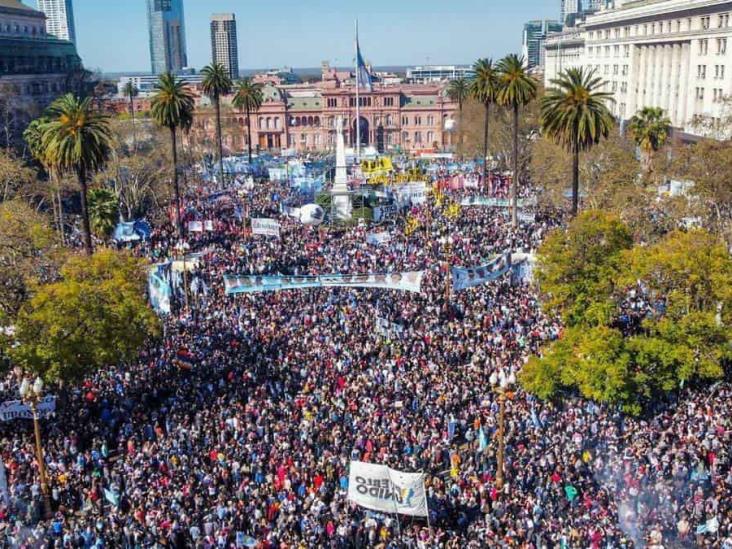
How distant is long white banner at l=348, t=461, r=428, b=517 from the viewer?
21984mm

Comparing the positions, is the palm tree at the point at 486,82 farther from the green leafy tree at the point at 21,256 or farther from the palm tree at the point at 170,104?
the green leafy tree at the point at 21,256

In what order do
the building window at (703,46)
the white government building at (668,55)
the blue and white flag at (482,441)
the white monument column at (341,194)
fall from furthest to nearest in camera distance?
the building window at (703,46) < the white government building at (668,55) < the white monument column at (341,194) < the blue and white flag at (482,441)

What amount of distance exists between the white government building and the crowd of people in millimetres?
28400

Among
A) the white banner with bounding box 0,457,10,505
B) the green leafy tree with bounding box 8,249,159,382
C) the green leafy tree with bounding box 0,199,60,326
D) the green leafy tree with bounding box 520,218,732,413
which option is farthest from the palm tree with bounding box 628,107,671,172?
the white banner with bounding box 0,457,10,505

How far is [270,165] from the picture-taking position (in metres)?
94.9

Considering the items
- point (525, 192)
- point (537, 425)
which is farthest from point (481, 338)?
point (525, 192)

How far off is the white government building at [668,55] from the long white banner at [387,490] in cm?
3764

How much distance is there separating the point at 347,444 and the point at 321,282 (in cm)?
1450

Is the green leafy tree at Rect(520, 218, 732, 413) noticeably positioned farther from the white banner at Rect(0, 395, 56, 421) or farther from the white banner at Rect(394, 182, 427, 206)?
the white banner at Rect(394, 182, 427, 206)

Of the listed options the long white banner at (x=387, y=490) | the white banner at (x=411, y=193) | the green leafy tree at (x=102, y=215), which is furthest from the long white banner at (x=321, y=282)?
the white banner at (x=411, y=193)

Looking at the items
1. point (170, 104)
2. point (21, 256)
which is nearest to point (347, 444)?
point (21, 256)

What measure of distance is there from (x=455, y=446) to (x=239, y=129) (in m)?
82.3

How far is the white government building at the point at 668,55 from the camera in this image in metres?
71.4

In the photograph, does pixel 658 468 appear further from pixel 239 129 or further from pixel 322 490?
pixel 239 129
